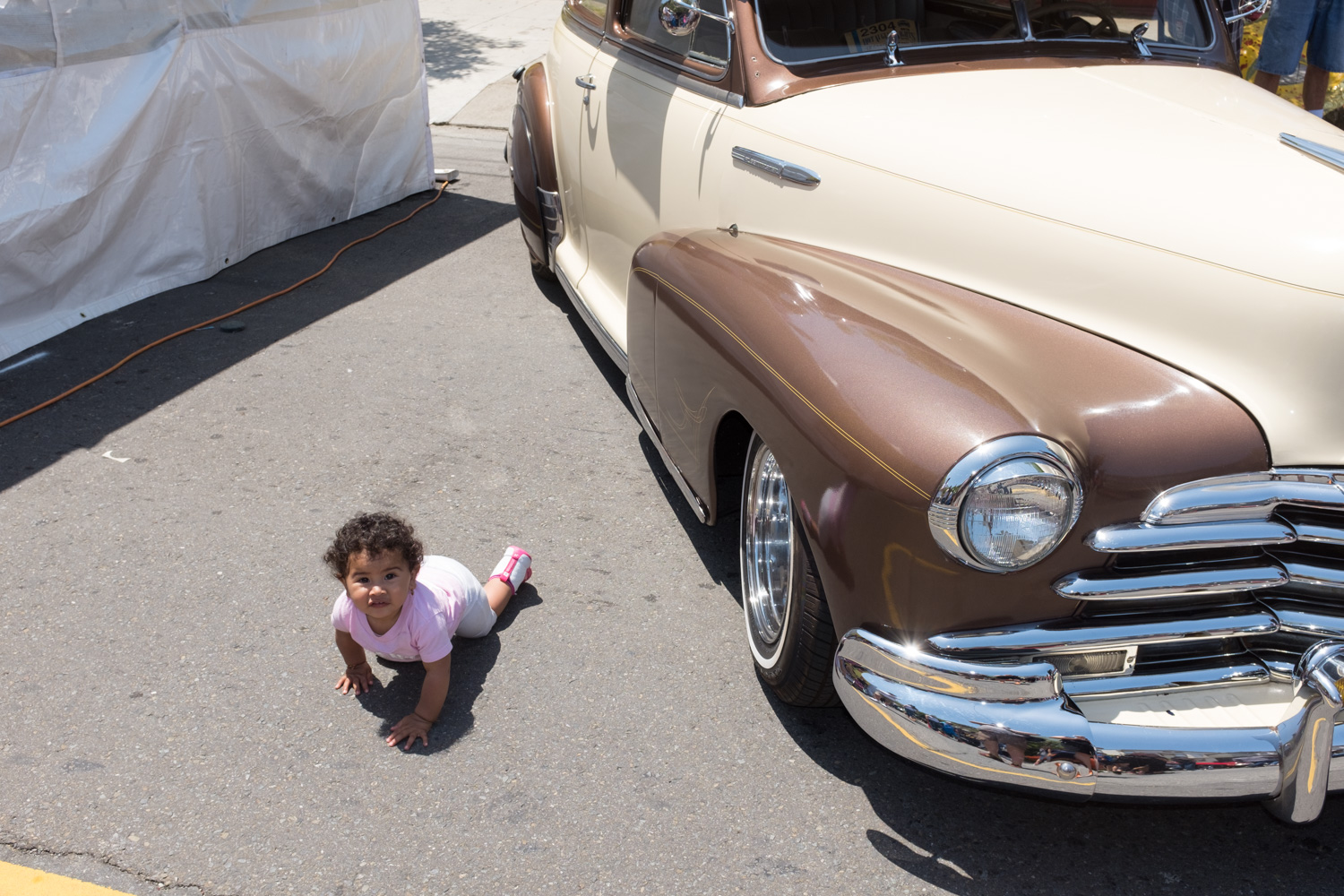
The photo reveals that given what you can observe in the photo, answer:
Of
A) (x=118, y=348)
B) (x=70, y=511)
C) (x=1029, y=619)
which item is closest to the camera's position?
(x=1029, y=619)

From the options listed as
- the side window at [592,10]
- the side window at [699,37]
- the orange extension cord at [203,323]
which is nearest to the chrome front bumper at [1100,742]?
the side window at [699,37]

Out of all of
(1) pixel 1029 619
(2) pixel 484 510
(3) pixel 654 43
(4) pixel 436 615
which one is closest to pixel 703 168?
(3) pixel 654 43

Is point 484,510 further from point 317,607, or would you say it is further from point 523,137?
point 523,137

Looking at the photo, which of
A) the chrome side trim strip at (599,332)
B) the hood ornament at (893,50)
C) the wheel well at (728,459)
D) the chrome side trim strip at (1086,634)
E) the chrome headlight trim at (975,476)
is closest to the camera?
the chrome headlight trim at (975,476)

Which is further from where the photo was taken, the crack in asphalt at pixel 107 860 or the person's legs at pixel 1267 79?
the person's legs at pixel 1267 79

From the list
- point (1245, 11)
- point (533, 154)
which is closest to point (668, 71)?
point (533, 154)

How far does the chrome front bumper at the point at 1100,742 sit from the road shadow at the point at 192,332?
3247 millimetres

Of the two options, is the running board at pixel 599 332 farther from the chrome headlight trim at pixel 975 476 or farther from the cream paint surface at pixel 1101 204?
the chrome headlight trim at pixel 975 476

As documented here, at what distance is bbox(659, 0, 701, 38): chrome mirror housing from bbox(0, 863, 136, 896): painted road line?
2532 mm

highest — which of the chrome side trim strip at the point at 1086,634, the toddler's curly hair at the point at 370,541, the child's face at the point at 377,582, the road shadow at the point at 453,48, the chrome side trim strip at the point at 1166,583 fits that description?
the chrome side trim strip at the point at 1166,583

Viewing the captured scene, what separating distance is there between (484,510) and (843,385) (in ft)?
5.68

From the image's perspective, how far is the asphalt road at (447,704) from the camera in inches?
86.8

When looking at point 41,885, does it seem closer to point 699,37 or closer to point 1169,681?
point 1169,681

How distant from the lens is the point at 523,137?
4.76m
